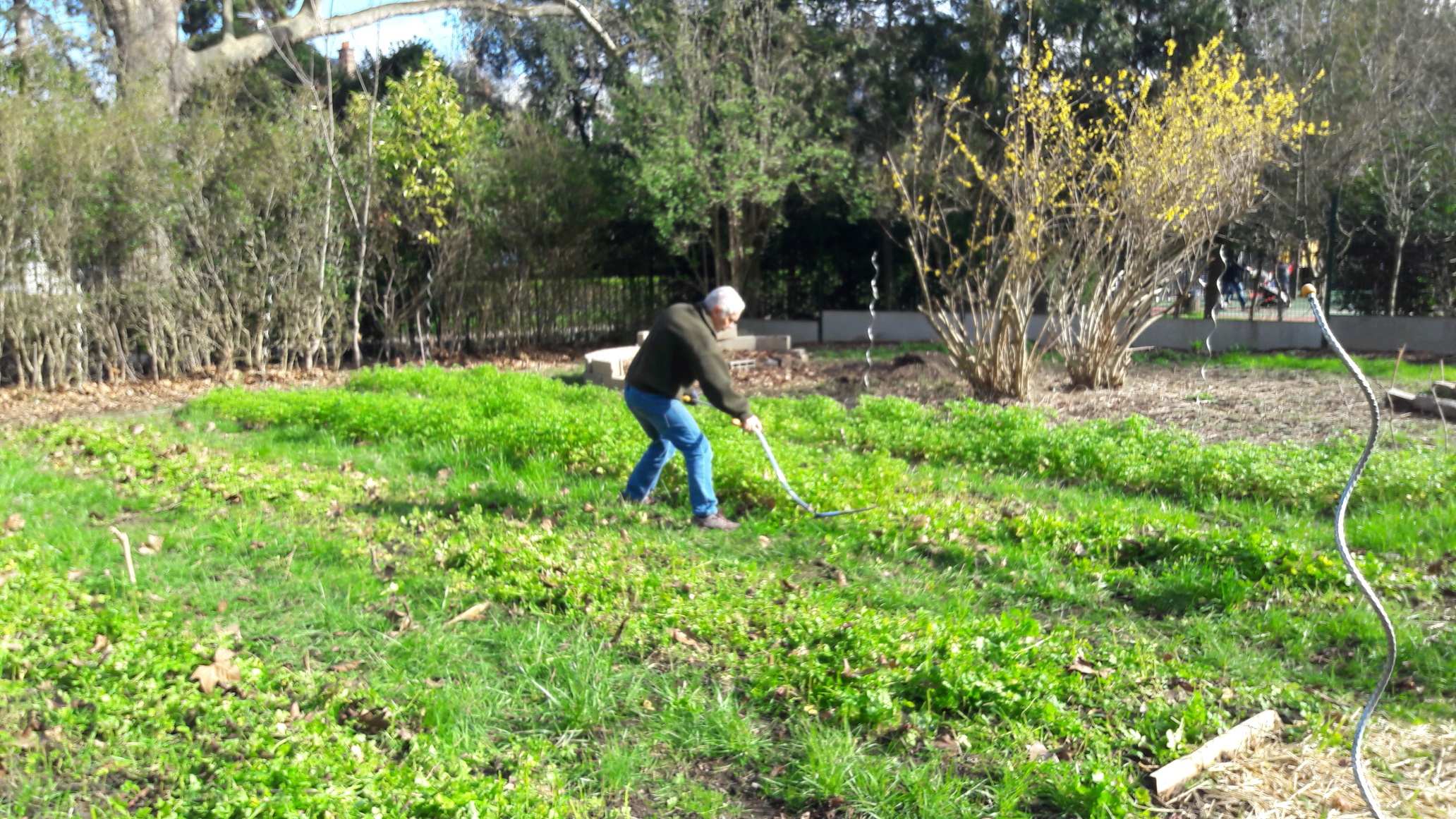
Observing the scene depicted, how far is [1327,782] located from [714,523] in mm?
3489

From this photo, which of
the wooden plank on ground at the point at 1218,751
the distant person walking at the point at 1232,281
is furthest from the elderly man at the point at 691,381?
the distant person walking at the point at 1232,281

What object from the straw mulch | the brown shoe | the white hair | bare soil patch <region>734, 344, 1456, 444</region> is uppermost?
the white hair

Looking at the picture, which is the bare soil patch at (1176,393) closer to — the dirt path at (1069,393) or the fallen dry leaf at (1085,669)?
the dirt path at (1069,393)

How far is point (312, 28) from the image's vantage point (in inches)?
655

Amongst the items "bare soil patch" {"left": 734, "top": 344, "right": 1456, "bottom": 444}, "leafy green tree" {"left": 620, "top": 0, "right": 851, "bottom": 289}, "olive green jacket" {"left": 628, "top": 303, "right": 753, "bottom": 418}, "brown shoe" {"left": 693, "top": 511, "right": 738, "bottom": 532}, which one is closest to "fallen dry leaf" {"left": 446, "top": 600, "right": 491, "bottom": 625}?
"brown shoe" {"left": 693, "top": 511, "right": 738, "bottom": 532}

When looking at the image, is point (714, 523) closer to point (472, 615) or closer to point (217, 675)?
point (472, 615)

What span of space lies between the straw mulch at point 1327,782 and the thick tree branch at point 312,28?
1480 cm

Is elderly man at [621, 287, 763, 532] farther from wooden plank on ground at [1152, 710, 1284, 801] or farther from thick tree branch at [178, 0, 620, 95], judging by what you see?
thick tree branch at [178, 0, 620, 95]

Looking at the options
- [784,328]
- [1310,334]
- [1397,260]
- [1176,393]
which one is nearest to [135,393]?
[784,328]

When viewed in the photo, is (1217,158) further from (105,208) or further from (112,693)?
(105,208)

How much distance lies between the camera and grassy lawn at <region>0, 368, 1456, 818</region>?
11.2 ft

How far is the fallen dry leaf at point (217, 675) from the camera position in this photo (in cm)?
379

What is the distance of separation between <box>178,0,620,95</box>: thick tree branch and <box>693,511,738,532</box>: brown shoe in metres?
11.5

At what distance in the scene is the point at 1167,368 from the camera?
1269 cm
